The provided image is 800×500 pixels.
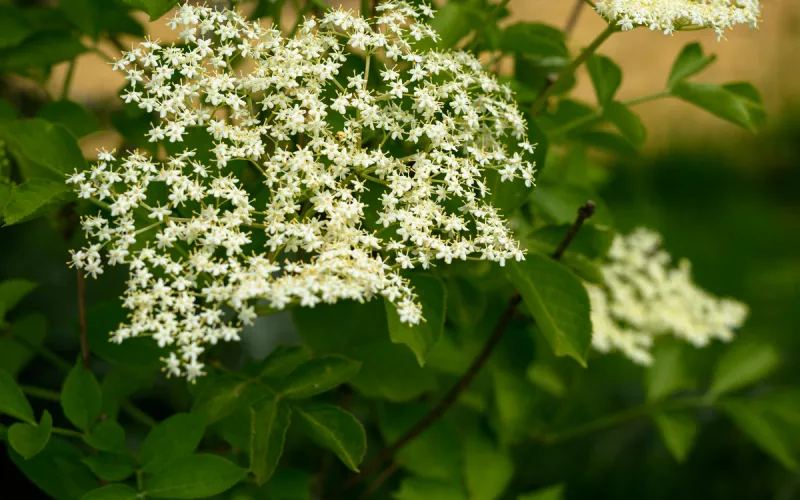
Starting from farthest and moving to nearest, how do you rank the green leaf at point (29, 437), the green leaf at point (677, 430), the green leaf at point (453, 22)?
the green leaf at point (677, 430)
the green leaf at point (453, 22)
the green leaf at point (29, 437)

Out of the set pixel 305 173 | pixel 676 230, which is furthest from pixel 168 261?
pixel 676 230

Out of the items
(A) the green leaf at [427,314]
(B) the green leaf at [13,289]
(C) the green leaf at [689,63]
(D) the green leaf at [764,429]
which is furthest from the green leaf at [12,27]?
(D) the green leaf at [764,429]

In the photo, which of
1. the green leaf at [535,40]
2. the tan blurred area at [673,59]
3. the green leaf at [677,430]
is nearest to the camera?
the green leaf at [535,40]

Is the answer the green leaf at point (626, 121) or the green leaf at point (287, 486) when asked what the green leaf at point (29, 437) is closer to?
the green leaf at point (287, 486)

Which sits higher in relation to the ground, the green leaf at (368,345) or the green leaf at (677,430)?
the green leaf at (368,345)

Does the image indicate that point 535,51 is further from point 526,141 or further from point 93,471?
point 93,471

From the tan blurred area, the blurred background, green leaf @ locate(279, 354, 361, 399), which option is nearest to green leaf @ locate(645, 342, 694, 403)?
the blurred background

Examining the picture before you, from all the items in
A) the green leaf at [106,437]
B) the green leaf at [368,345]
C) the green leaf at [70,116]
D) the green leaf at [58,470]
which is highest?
the green leaf at [70,116]
